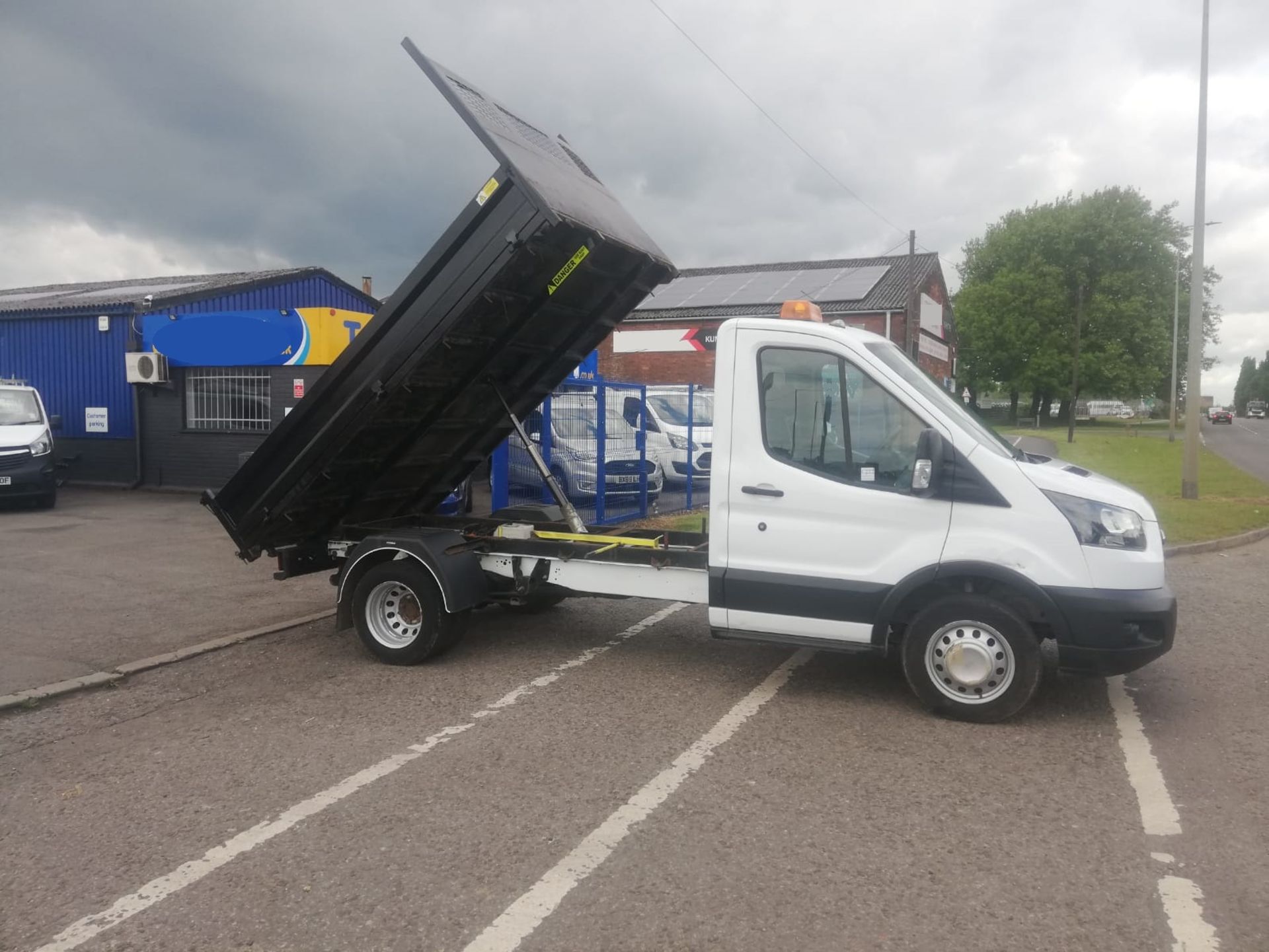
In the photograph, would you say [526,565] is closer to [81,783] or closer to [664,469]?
[81,783]

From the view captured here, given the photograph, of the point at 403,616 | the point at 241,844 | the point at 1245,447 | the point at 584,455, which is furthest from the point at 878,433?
the point at 1245,447

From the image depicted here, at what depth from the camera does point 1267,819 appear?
4.14m

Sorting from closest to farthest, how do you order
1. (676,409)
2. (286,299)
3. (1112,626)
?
(1112,626) < (676,409) < (286,299)

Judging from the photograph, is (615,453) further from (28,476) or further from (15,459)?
(15,459)

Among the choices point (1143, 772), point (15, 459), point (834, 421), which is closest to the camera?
point (1143, 772)

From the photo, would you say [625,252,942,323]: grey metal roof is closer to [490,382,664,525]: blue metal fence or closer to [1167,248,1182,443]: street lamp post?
[1167,248,1182,443]: street lamp post

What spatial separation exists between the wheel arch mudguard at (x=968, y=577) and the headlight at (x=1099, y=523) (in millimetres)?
368

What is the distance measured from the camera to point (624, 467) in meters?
13.0

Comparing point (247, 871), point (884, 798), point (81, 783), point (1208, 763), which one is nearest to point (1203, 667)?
point (1208, 763)

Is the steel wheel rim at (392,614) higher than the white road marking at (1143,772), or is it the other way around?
the steel wheel rim at (392,614)

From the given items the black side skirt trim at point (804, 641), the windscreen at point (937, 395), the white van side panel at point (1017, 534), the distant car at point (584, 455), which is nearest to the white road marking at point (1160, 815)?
the white van side panel at point (1017, 534)

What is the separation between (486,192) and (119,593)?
5899mm

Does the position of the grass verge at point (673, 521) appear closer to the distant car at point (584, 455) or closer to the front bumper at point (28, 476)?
the distant car at point (584, 455)

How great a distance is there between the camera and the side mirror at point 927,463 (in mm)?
5117
